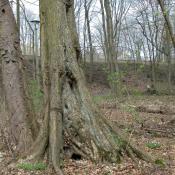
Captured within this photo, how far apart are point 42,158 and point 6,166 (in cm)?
80

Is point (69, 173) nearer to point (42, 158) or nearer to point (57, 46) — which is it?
point (42, 158)

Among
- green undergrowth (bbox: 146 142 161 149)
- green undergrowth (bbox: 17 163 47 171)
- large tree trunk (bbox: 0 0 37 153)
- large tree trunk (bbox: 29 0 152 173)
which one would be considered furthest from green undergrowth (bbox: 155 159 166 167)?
large tree trunk (bbox: 0 0 37 153)

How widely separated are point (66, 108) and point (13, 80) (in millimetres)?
2294

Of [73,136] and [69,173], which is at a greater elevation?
[73,136]

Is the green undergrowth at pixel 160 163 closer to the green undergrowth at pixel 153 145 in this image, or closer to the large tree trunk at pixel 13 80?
the green undergrowth at pixel 153 145

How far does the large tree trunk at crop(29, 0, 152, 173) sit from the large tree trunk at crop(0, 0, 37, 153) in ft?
5.11

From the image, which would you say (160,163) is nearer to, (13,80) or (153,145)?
(153,145)

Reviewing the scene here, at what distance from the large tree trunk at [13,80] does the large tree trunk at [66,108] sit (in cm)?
156

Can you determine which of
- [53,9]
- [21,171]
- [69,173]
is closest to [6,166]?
[21,171]

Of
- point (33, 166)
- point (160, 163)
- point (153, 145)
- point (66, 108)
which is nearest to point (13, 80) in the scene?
point (66, 108)

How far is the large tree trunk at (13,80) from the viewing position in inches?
403

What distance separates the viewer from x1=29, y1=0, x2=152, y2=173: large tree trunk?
858cm

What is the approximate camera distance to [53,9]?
9.15 meters

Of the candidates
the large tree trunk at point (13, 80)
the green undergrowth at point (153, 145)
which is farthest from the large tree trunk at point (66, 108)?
the green undergrowth at point (153, 145)
